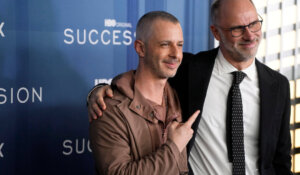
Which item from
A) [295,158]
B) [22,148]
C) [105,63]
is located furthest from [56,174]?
[295,158]

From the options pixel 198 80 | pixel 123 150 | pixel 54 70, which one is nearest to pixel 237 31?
pixel 198 80

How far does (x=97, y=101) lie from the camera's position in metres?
1.52

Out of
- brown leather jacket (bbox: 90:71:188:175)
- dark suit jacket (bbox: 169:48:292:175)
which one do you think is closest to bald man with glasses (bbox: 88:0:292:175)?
dark suit jacket (bbox: 169:48:292:175)

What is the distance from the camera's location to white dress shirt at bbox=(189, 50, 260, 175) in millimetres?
1855

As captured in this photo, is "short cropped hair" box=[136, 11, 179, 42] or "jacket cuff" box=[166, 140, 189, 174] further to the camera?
"short cropped hair" box=[136, 11, 179, 42]

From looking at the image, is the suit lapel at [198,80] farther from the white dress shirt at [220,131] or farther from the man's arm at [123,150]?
the man's arm at [123,150]

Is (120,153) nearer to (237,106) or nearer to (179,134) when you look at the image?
(179,134)

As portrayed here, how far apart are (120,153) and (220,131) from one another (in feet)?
2.13

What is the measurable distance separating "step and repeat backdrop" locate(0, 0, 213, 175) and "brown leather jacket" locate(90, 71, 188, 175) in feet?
2.03

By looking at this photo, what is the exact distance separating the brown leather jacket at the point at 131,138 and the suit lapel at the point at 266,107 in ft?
1.56

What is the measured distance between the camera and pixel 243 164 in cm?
183

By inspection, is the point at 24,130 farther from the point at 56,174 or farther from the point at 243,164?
the point at 243,164

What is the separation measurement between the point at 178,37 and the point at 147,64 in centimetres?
18

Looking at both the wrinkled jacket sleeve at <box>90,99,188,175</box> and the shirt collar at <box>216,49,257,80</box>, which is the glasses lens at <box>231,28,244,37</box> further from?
the wrinkled jacket sleeve at <box>90,99,188,175</box>
